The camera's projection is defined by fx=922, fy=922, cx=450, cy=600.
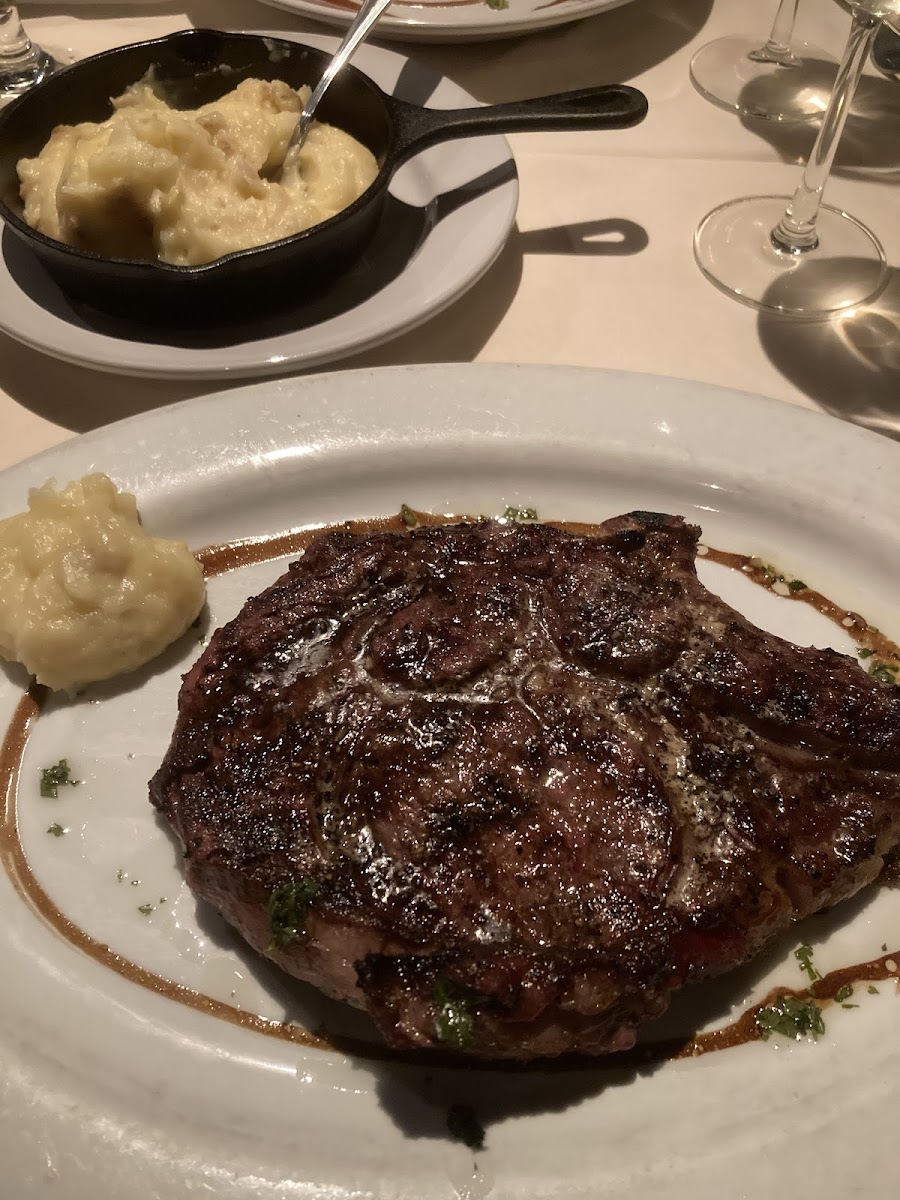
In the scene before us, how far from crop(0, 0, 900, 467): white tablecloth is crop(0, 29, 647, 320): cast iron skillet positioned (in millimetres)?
412

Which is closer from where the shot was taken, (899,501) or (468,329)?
(899,501)

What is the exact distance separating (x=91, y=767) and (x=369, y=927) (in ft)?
3.64

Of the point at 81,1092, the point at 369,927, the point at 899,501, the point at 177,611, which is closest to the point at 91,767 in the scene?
the point at 177,611

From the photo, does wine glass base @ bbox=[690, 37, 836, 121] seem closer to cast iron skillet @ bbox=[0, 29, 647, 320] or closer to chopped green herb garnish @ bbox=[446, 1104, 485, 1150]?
cast iron skillet @ bbox=[0, 29, 647, 320]

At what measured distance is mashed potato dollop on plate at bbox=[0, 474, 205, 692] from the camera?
2684mm

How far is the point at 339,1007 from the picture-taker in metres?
2.35

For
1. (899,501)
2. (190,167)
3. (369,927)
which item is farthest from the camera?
(190,167)

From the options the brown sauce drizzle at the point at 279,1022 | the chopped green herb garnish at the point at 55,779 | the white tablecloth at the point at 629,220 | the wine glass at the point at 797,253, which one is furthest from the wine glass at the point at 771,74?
the chopped green herb garnish at the point at 55,779

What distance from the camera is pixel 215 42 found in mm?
4121

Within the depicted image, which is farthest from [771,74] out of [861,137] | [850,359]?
[850,359]

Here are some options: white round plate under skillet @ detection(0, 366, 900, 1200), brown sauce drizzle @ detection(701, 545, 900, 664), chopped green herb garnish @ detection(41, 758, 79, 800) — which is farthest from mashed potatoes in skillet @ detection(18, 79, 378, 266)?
brown sauce drizzle @ detection(701, 545, 900, 664)

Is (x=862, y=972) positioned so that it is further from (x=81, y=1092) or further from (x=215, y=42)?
(x=215, y=42)

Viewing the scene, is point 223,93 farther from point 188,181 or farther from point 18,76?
point 18,76

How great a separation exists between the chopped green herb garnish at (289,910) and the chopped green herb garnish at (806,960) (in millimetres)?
1281
